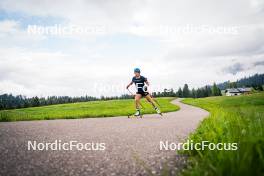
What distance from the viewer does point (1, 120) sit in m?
10.8

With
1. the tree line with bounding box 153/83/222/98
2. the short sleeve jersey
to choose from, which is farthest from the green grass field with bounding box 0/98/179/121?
the tree line with bounding box 153/83/222/98

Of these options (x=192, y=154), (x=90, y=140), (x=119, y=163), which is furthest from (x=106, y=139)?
(x=192, y=154)

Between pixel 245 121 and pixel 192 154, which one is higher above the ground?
pixel 245 121

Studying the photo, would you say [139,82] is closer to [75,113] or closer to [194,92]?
[75,113]

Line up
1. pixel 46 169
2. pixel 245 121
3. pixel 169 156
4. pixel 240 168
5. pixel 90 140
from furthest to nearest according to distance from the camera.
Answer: pixel 90 140, pixel 245 121, pixel 169 156, pixel 46 169, pixel 240 168

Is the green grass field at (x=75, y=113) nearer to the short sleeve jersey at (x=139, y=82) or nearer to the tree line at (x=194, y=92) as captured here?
the short sleeve jersey at (x=139, y=82)

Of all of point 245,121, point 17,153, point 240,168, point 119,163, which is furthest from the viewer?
point 245,121

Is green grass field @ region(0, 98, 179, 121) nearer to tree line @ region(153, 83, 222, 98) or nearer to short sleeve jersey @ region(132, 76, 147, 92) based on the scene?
short sleeve jersey @ region(132, 76, 147, 92)

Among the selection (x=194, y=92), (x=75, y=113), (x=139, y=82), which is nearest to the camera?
(x=139, y=82)

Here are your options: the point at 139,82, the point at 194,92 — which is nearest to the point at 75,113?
the point at 139,82

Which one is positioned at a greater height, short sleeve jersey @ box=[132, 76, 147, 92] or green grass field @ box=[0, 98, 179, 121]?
short sleeve jersey @ box=[132, 76, 147, 92]

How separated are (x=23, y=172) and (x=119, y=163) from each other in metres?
1.30

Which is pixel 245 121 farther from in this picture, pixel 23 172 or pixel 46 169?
pixel 23 172

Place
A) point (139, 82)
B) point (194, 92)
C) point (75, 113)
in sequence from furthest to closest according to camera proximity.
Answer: point (194, 92) < point (75, 113) < point (139, 82)
